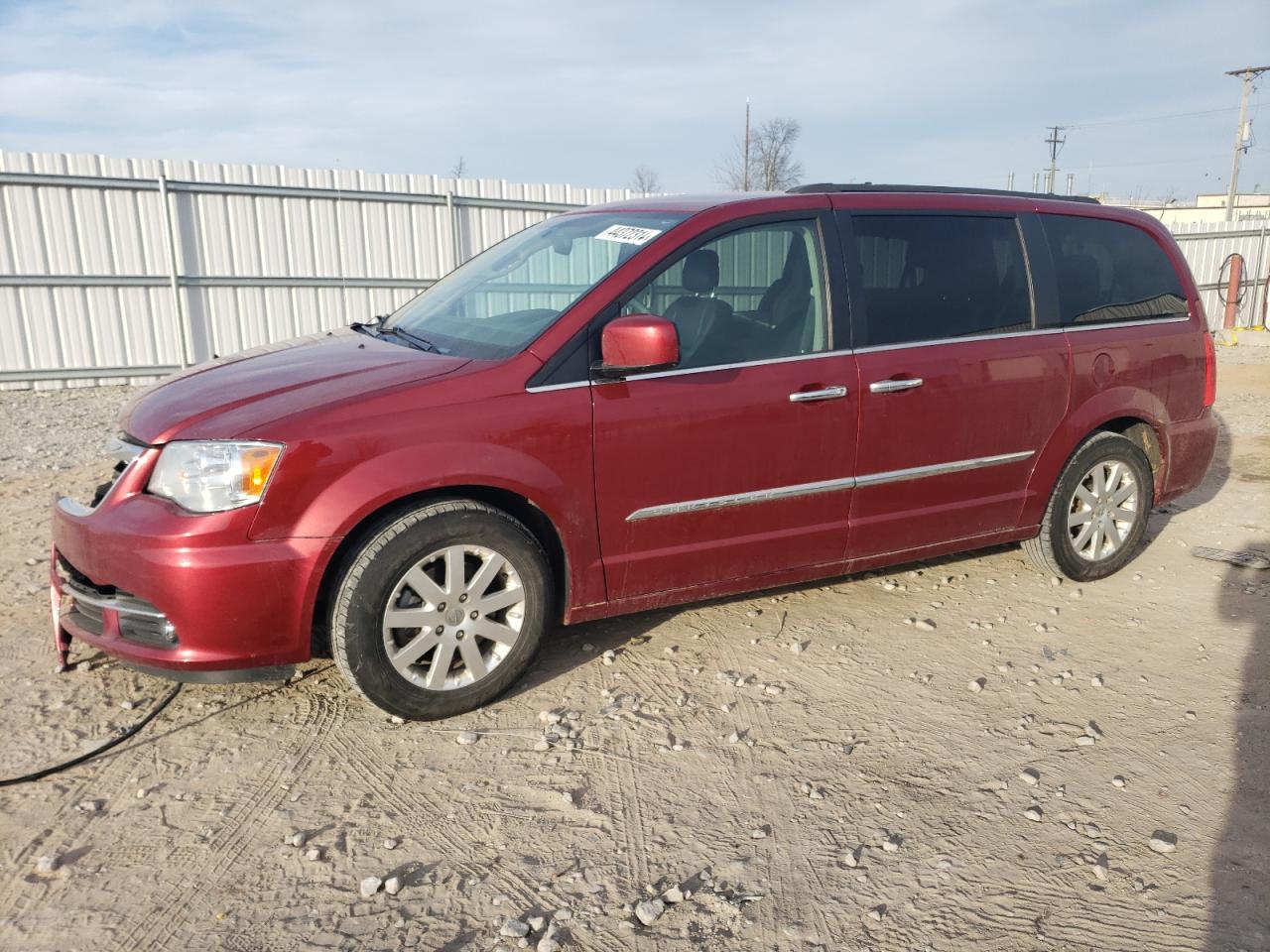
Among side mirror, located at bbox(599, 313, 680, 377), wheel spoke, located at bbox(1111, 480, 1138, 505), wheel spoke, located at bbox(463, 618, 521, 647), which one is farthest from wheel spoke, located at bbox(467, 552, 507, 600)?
wheel spoke, located at bbox(1111, 480, 1138, 505)

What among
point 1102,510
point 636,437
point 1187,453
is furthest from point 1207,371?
point 636,437

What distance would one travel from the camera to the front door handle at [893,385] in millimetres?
3898

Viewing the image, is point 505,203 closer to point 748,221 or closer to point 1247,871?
point 748,221

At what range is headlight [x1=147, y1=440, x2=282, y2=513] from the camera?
2979mm

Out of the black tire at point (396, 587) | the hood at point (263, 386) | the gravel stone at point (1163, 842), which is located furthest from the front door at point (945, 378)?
the hood at point (263, 386)

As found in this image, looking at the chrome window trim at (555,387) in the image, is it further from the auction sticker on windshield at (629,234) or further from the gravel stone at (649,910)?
the gravel stone at (649,910)

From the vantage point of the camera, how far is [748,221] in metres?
3.81

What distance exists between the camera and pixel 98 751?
3.10 meters

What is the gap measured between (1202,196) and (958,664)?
83.3m

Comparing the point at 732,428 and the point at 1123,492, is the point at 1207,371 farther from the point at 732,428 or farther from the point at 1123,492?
the point at 732,428

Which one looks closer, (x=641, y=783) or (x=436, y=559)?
(x=641, y=783)

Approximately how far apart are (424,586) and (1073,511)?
329 centimetres

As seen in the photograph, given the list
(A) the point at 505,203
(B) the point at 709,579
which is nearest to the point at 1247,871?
(B) the point at 709,579

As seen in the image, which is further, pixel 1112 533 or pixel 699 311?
pixel 1112 533
